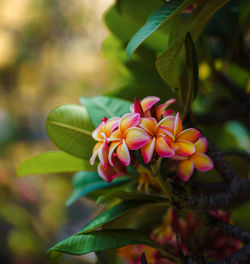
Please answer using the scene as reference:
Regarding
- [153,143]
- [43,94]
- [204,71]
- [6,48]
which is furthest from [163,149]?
[43,94]

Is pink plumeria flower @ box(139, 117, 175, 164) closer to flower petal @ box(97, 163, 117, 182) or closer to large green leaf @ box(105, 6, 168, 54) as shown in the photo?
flower petal @ box(97, 163, 117, 182)

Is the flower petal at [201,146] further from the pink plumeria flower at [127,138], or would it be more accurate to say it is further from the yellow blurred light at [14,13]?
the yellow blurred light at [14,13]

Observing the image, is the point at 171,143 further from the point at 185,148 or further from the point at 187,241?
the point at 187,241

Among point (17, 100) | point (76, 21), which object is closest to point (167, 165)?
point (17, 100)

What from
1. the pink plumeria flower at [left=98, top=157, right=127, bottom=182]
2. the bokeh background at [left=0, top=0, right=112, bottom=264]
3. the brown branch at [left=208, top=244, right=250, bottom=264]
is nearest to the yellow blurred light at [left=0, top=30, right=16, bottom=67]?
the bokeh background at [left=0, top=0, right=112, bottom=264]

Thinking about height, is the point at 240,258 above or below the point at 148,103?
below

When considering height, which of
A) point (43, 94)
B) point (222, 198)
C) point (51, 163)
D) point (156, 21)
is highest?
point (156, 21)
